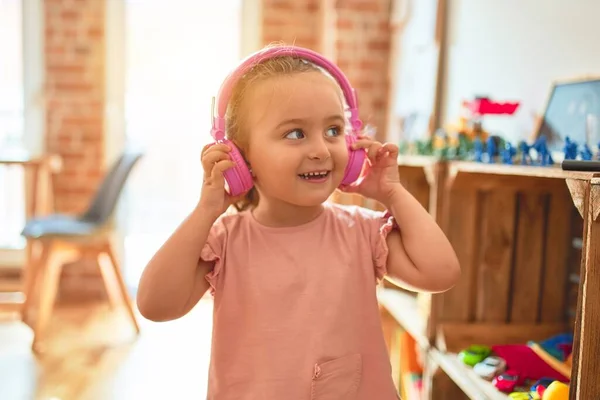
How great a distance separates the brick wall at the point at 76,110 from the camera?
3.63 m

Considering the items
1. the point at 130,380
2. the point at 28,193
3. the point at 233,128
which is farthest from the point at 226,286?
the point at 28,193

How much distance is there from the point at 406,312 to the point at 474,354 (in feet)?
1.59

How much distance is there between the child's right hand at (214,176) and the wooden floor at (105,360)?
1.52 metres

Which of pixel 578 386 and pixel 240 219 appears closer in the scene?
pixel 578 386

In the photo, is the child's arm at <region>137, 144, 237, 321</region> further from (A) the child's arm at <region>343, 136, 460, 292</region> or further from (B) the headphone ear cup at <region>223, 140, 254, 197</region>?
(A) the child's arm at <region>343, 136, 460, 292</region>

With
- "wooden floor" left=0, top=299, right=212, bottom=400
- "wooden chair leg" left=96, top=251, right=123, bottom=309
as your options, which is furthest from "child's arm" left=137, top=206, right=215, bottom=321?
"wooden chair leg" left=96, top=251, right=123, bottom=309

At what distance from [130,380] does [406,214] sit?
70.9 inches

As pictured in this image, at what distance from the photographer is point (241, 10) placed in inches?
150

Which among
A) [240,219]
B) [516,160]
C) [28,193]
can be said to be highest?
[516,160]

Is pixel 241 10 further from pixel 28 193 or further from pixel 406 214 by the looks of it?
pixel 406 214

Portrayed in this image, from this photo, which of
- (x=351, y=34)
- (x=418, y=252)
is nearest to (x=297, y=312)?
(x=418, y=252)

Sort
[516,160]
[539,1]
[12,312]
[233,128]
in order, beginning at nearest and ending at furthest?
[233,128]
[516,160]
[539,1]
[12,312]

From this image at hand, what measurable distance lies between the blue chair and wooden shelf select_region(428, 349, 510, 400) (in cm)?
187

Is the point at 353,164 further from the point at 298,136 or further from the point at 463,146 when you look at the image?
the point at 463,146
